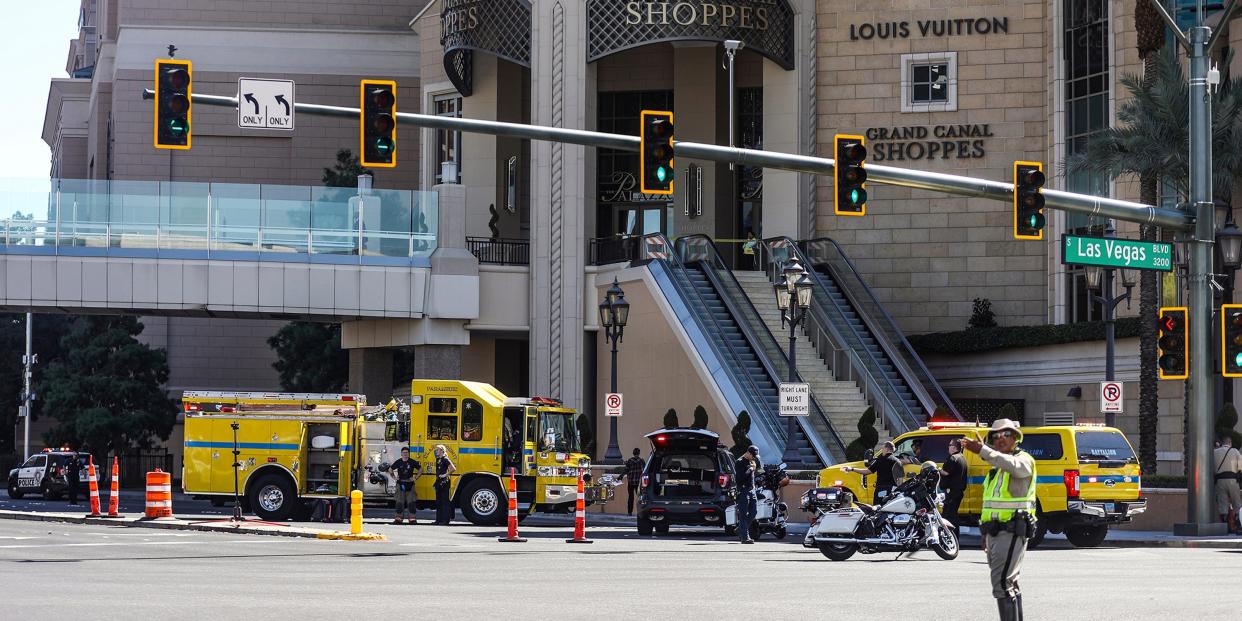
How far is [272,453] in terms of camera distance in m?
33.6

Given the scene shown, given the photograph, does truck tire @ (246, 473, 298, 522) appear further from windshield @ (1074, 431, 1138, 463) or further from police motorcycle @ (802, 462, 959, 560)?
windshield @ (1074, 431, 1138, 463)

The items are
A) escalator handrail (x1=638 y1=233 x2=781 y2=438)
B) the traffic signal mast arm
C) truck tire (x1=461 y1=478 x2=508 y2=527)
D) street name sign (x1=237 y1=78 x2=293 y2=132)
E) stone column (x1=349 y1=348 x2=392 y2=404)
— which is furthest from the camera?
stone column (x1=349 y1=348 x2=392 y2=404)

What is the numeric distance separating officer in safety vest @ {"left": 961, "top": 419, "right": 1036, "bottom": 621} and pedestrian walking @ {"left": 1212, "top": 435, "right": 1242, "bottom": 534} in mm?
17889

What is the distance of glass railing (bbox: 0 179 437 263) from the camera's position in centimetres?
4231

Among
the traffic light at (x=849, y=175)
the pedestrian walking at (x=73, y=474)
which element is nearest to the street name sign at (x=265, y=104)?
the traffic light at (x=849, y=175)

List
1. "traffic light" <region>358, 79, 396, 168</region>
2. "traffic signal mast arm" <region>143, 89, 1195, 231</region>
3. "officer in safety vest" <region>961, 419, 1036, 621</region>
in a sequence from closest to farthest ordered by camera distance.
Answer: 1. "officer in safety vest" <region>961, 419, 1036, 621</region>
2. "traffic light" <region>358, 79, 396, 168</region>
3. "traffic signal mast arm" <region>143, 89, 1195, 231</region>

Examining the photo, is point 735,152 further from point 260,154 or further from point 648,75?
point 260,154

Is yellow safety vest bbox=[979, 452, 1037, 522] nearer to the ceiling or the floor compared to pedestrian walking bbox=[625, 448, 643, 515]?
nearer to the ceiling

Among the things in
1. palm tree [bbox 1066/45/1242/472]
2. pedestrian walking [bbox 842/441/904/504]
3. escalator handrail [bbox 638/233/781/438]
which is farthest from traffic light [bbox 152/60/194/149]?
palm tree [bbox 1066/45/1242/472]

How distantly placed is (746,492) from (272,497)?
10.1 metres

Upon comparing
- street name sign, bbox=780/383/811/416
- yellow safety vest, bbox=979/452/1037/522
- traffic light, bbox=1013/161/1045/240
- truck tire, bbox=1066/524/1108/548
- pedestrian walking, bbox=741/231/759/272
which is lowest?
truck tire, bbox=1066/524/1108/548

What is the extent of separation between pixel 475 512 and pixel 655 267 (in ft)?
37.9

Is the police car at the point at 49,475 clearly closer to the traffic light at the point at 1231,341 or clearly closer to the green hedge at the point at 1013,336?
the green hedge at the point at 1013,336

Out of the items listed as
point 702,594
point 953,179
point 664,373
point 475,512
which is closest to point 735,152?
point 953,179
